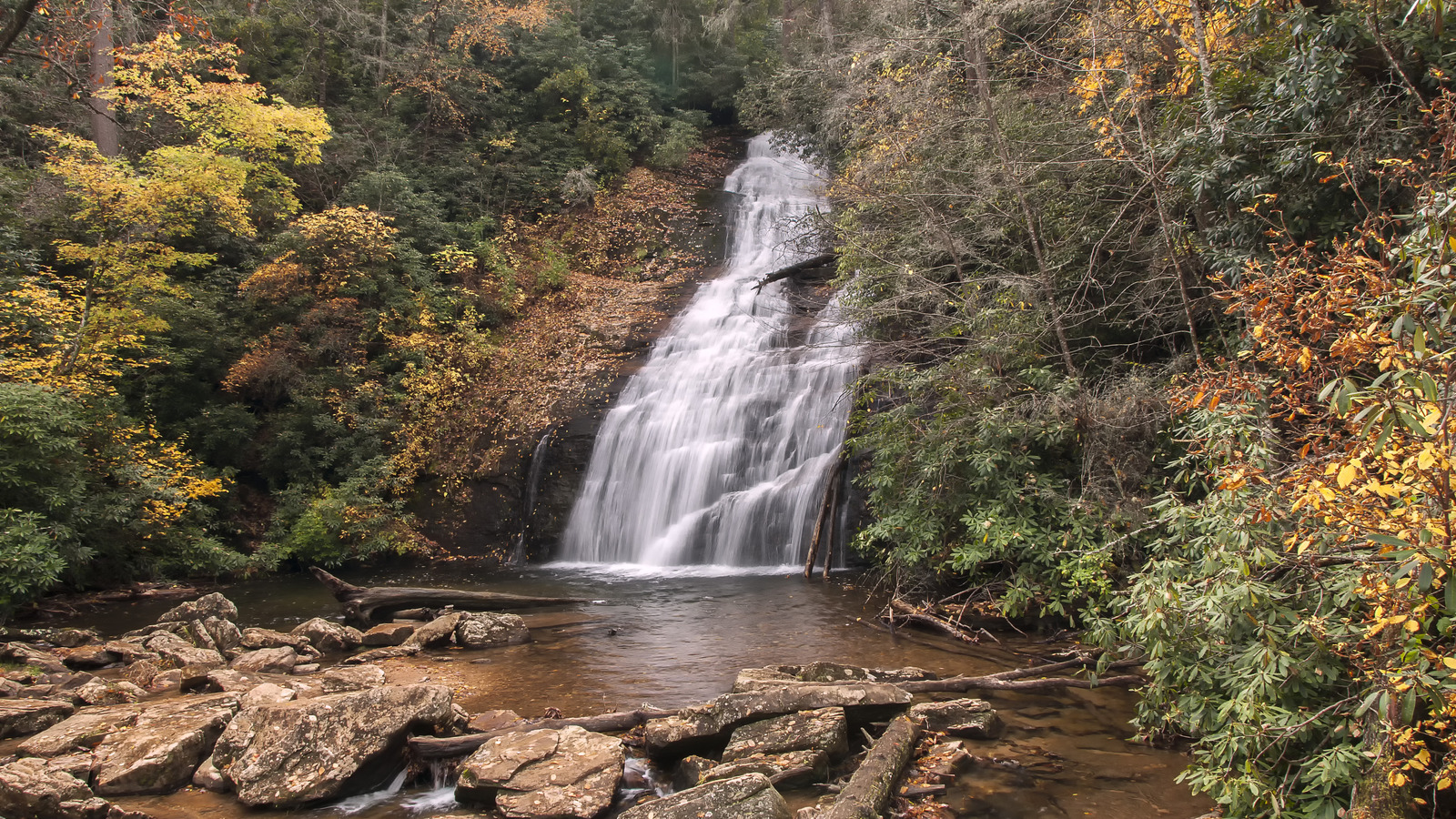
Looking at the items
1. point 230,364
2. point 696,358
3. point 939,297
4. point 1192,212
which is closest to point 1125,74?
point 1192,212

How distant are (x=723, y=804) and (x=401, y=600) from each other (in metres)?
7.87

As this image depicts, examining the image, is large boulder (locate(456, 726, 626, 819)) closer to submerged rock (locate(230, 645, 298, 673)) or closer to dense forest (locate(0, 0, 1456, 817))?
dense forest (locate(0, 0, 1456, 817))

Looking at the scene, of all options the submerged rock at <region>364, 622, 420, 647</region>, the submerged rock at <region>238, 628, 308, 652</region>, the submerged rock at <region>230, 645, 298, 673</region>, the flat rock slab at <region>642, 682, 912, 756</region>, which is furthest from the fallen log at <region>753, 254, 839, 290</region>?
the flat rock slab at <region>642, 682, 912, 756</region>

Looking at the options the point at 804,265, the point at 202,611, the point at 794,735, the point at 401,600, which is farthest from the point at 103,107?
the point at 794,735

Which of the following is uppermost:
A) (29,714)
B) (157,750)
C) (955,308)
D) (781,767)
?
(955,308)

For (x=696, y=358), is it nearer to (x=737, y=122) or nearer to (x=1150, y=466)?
(x=1150, y=466)

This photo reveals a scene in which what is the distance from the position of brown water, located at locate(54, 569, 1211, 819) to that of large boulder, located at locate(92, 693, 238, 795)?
0.15 meters

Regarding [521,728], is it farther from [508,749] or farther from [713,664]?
[713,664]

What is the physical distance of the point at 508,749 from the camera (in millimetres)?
4895

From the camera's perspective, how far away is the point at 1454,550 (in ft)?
8.82

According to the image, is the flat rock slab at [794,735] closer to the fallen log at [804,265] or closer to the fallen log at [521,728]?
the fallen log at [521,728]

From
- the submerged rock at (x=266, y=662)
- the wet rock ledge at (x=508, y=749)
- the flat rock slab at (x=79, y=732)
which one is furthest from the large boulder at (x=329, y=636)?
the flat rock slab at (x=79, y=732)

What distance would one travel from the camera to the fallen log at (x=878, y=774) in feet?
12.9

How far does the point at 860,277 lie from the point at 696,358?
6.94 metres
